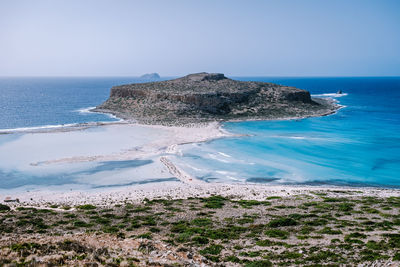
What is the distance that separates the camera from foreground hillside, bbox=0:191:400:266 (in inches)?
632

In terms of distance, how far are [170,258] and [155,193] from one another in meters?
18.7

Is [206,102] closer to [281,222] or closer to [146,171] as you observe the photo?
[146,171]

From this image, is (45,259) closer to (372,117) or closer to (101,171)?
(101,171)

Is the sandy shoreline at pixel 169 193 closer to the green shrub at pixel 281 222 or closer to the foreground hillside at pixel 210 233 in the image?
the foreground hillside at pixel 210 233

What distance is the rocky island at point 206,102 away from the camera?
88.2 meters

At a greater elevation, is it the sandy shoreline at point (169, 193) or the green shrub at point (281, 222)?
the green shrub at point (281, 222)

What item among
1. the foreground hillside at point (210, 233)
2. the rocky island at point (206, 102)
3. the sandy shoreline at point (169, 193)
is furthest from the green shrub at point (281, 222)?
the rocky island at point (206, 102)

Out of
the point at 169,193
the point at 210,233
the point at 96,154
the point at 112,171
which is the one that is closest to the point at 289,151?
the point at 169,193

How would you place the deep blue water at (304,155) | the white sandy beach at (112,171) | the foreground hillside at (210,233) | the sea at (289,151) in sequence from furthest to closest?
the deep blue water at (304,155) → the sea at (289,151) → the white sandy beach at (112,171) → the foreground hillside at (210,233)

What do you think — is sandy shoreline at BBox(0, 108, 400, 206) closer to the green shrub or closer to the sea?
the sea

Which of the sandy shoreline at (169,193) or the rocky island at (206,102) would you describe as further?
the rocky island at (206,102)

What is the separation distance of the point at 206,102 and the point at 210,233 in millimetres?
72000

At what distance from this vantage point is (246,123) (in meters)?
81.9

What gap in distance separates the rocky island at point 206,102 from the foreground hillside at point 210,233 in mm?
51313
